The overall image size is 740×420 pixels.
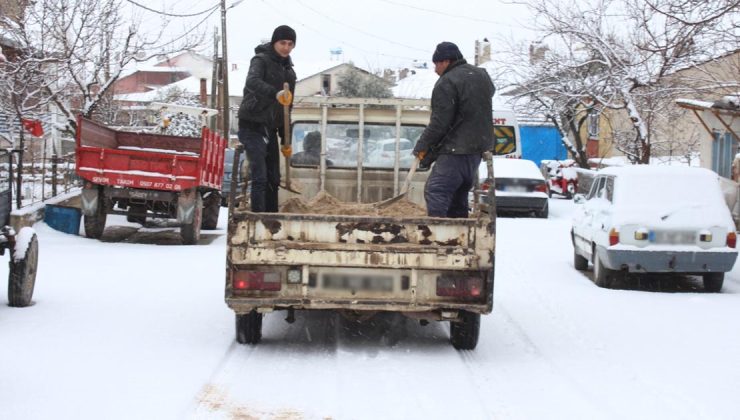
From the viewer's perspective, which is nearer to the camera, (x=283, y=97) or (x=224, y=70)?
(x=283, y=97)

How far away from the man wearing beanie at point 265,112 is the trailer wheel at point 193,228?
7.13 metres

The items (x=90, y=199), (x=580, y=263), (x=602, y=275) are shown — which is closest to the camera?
(x=602, y=275)

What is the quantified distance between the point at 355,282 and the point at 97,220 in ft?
31.6

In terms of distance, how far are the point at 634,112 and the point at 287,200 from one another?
1501 centimetres

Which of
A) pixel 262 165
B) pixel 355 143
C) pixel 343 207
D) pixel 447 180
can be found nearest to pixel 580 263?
Result: pixel 355 143

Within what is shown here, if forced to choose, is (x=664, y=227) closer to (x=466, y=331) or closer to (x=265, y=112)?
(x=466, y=331)

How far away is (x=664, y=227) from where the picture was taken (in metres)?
11.2

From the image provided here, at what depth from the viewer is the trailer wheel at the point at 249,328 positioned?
291 inches

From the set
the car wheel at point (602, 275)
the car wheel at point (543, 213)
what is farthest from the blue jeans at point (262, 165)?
the car wheel at point (543, 213)

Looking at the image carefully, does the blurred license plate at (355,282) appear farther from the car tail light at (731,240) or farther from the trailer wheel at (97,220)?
the trailer wheel at (97,220)

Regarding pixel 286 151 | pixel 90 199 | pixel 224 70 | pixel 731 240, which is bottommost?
pixel 731 240

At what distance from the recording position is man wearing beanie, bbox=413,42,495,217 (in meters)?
7.60

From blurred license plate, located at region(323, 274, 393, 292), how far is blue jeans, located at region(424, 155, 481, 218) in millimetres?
949

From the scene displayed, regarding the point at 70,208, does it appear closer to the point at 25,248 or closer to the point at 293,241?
the point at 25,248
